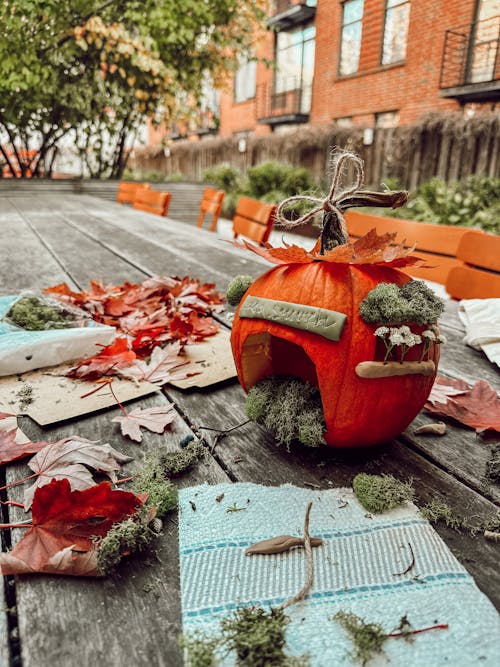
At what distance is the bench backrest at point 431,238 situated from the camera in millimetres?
2146

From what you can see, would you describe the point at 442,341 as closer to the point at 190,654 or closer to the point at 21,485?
the point at 190,654

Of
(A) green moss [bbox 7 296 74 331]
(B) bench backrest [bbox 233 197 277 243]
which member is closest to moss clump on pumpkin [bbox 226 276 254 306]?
(A) green moss [bbox 7 296 74 331]

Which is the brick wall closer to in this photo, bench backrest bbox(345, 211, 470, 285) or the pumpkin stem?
bench backrest bbox(345, 211, 470, 285)

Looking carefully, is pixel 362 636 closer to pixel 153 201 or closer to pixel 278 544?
pixel 278 544

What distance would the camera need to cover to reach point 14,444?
30.5 inches

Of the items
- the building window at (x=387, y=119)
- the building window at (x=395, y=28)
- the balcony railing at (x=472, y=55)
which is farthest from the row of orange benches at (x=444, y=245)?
the building window at (x=387, y=119)

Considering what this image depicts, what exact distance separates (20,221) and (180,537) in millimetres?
3368

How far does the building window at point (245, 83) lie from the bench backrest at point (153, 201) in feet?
31.9

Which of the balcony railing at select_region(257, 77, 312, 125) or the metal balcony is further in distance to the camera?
the balcony railing at select_region(257, 77, 312, 125)

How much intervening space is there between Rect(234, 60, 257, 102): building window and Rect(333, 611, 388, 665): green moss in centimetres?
1469

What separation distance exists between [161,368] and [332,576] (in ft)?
2.21

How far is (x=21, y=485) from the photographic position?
0.69 m

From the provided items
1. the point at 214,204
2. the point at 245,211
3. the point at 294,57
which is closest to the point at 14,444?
the point at 245,211

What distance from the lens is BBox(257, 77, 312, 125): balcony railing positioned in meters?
11.8
